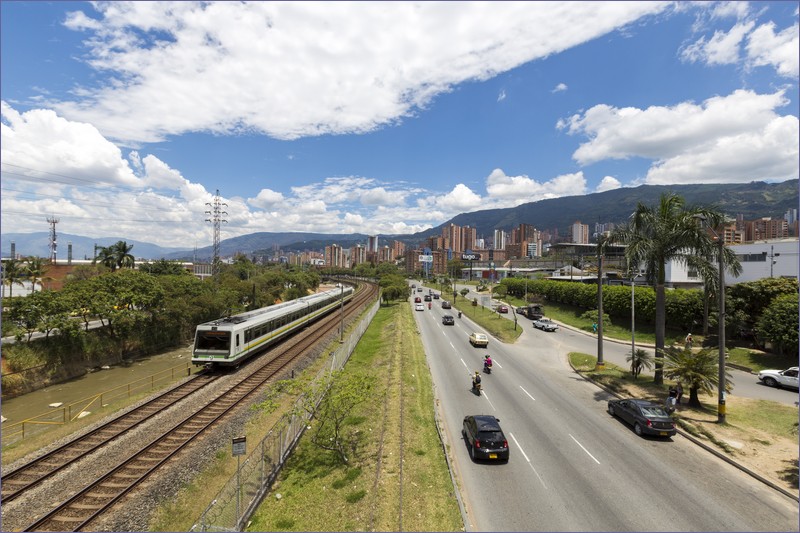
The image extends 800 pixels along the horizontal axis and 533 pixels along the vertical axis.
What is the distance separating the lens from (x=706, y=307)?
112ft

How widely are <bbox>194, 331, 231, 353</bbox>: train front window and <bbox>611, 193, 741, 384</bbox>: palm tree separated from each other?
86.3 ft

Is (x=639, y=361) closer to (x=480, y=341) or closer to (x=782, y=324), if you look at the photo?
(x=782, y=324)

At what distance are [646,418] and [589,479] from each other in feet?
17.8

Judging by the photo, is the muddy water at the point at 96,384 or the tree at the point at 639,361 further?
the tree at the point at 639,361

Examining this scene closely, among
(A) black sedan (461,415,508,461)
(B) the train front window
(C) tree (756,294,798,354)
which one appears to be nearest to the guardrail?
(B) the train front window

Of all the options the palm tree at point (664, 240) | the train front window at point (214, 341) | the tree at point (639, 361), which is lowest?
the tree at point (639, 361)

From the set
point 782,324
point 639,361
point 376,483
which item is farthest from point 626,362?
point 376,483

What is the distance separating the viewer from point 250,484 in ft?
41.2

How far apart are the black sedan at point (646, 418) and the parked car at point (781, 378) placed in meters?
13.3

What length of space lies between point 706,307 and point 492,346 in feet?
61.8

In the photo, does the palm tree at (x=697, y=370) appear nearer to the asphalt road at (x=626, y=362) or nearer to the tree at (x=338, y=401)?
the asphalt road at (x=626, y=362)

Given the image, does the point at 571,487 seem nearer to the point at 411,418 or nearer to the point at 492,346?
the point at 411,418

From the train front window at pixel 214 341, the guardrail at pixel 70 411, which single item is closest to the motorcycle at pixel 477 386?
the train front window at pixel 214 341

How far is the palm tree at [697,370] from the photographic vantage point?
62.2 feet
